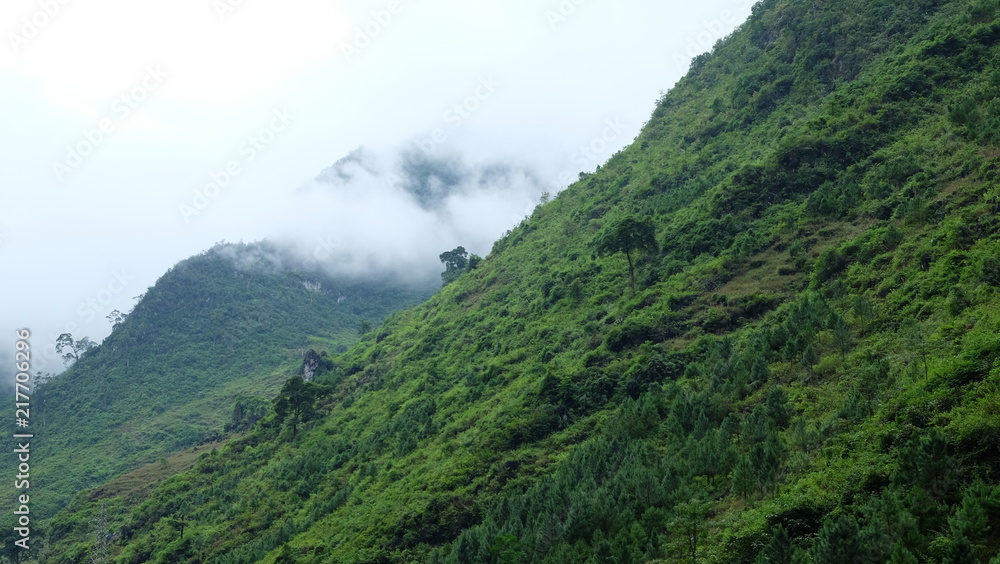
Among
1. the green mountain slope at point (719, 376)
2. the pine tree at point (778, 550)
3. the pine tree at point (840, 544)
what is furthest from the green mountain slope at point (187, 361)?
the pine tree at point (840, 544)

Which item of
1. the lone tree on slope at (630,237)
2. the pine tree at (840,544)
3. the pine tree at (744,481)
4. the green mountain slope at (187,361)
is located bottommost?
the pine tree at (840,544)

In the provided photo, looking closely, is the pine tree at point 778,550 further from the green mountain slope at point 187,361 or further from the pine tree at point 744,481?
the green mountain slope at point 187,361

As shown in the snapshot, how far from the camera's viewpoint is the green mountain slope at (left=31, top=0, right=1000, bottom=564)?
26.5 m

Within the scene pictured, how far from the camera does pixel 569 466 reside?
133 feet

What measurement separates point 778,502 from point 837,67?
224 ft

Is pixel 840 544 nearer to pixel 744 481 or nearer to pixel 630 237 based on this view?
pixel 744 481

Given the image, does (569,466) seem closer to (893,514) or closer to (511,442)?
(511,442)

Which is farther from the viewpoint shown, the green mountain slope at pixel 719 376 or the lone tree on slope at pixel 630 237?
the lone tree on slope at pixel 630 237

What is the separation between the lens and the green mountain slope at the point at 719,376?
26453 mm

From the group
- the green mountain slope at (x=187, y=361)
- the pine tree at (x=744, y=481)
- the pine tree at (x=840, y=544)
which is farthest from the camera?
the green mountain slope at (x=187, y=361)

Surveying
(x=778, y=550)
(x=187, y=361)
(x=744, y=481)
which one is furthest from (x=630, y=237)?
(x=187, y=361)

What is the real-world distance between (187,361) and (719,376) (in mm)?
133382

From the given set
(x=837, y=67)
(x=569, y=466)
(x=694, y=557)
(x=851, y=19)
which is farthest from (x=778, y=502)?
(x=851, y=19)

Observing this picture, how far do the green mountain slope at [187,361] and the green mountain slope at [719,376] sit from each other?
33412 millimetres
